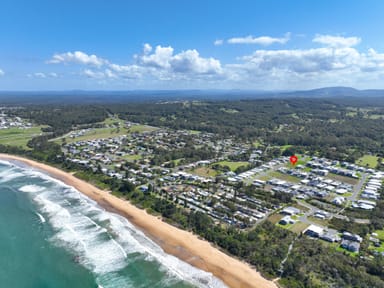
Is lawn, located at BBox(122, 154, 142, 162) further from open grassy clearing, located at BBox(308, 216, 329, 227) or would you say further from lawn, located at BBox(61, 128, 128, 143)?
open grassy clearing, located at BBox(308, 216, 329, 227)

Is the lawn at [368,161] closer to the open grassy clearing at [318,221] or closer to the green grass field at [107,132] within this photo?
the open grassy clearing at [318,221]

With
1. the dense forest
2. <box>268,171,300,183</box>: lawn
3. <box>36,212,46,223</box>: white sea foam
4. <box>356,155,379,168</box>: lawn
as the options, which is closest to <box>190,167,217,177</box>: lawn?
<box>268,171,300,183</box>: lawn

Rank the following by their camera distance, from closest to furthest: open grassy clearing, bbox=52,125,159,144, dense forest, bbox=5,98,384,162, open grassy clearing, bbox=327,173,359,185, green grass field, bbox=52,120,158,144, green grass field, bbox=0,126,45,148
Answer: open grassy clearing, bbox=327,173,359,185 < green grass field, bbox=0,126,45,148 < dense forest, bbox=5,98,384,162 < open grassy clearing, bbox=52,125,159,144 < green grass field, bbox=52,120,158,144

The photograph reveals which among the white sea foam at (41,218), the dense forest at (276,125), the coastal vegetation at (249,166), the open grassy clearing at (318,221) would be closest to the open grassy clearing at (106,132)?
the coastal vegetation at (249,166)

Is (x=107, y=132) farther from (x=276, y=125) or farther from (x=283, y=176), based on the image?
(x=276, y=125)

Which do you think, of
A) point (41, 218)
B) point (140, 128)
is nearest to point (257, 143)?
point (140, 128)

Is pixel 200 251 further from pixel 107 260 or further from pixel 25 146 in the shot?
pixel 25 146

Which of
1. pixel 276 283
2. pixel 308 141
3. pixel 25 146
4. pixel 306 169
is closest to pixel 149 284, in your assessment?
pixel 276 283
